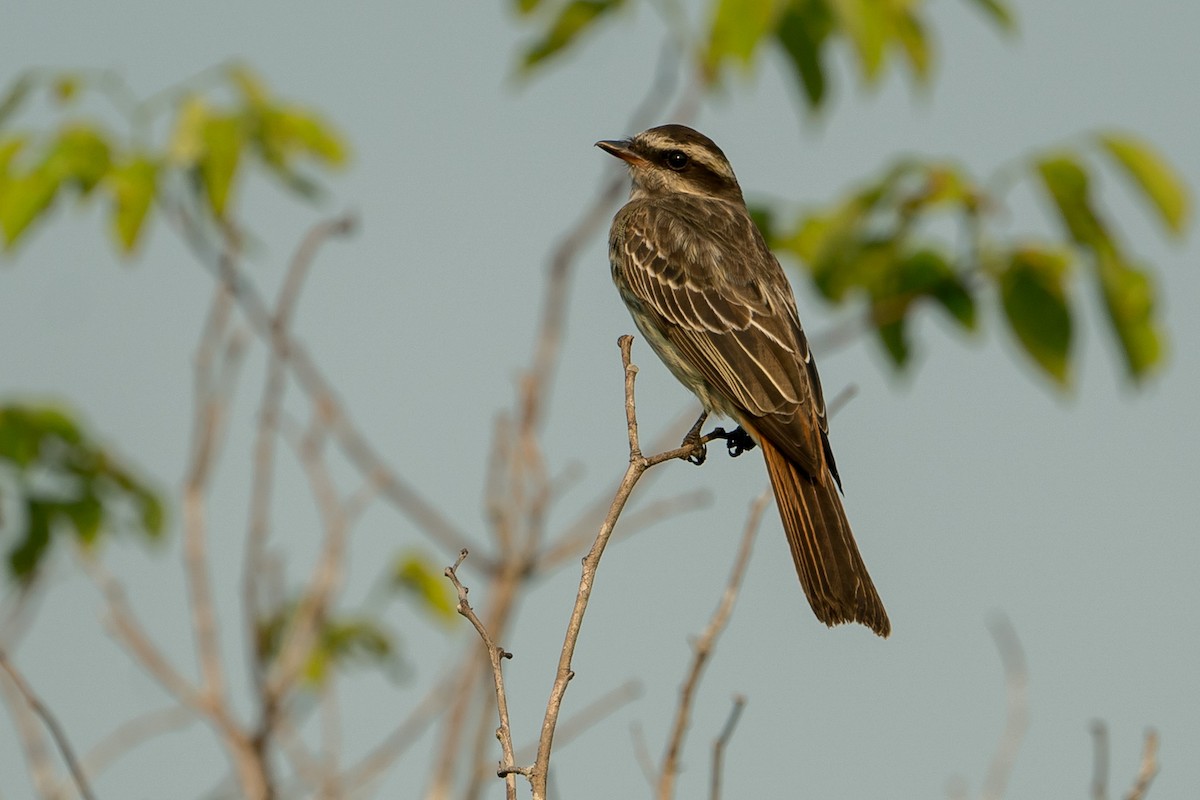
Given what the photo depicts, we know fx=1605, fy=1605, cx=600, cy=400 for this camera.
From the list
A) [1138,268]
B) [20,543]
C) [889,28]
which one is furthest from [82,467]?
[1138,268]

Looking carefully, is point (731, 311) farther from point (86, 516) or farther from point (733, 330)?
point (86, 516)

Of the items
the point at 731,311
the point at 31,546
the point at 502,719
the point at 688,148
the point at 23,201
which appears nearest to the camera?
the point at 502,719

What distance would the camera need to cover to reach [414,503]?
20.0 ft

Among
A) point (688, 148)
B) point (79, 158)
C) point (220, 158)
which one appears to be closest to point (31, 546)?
point (79, 158)

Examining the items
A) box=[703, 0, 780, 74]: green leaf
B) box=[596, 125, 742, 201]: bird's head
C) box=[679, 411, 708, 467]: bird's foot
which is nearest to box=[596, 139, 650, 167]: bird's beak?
box=[596, 125, 742, 201]: bird's head

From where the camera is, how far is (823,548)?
580 cm

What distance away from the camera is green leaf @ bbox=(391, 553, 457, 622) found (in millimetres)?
7168

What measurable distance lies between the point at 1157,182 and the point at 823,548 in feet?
5.59

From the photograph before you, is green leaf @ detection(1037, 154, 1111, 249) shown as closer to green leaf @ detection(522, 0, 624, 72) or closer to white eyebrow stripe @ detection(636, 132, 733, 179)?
green leaf @ detection(522, 0, 624, 72)

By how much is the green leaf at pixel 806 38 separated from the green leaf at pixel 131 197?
2.29 meters

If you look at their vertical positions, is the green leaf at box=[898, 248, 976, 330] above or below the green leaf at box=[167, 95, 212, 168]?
below

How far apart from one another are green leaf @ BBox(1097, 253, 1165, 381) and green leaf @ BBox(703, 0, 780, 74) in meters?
1.60

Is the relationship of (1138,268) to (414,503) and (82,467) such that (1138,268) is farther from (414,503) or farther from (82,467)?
(82,467)

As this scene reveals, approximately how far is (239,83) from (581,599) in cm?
327
